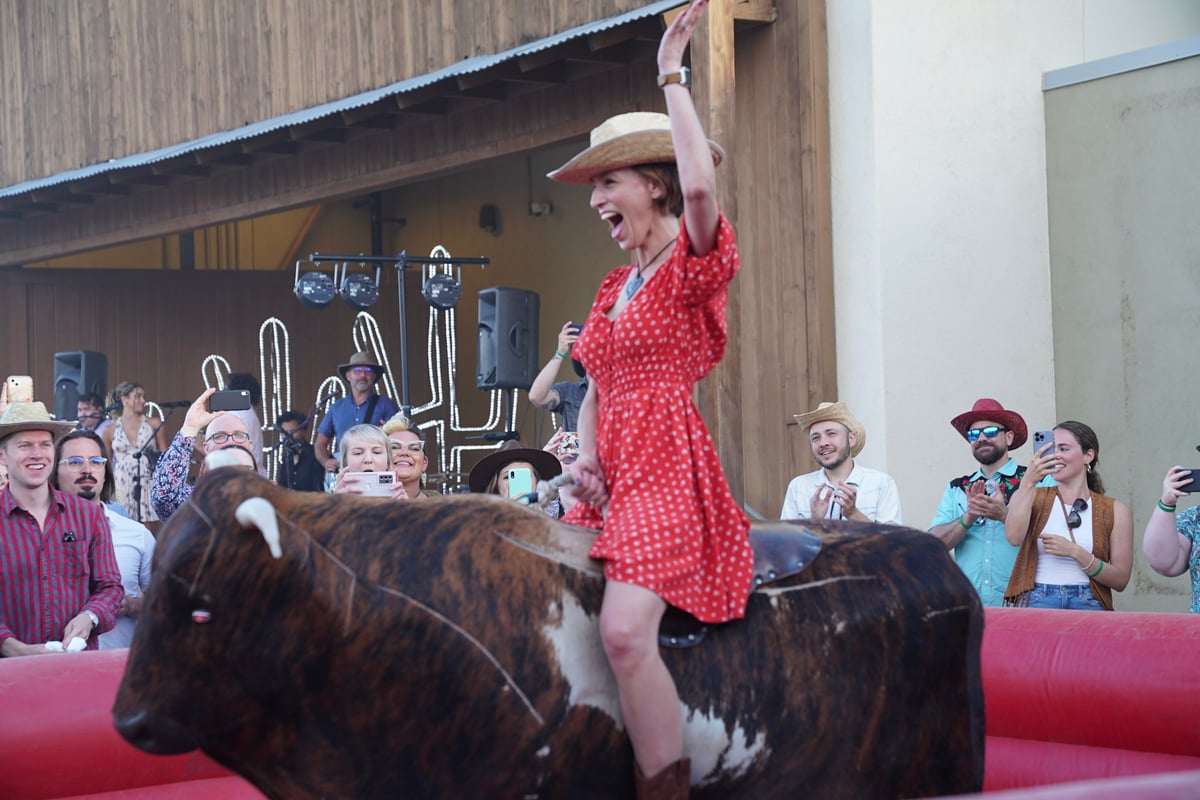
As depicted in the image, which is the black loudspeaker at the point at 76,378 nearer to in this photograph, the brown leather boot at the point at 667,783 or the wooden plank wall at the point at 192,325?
the wooden plank wall at the point at 192,325

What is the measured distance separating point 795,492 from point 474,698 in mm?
4438

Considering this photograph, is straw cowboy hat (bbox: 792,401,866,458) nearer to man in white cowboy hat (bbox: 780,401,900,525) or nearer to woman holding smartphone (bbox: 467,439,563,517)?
man in white cowboy hat (bbox: 780,401,900,525)

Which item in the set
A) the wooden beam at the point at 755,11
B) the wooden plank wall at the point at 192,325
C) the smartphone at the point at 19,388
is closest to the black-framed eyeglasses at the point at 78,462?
the smartphone at the point at 19,388

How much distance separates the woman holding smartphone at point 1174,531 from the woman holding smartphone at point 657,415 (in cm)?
310

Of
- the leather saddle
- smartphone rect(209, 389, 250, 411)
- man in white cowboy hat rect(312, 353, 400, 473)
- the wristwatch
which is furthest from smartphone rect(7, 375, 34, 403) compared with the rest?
the wristwatch

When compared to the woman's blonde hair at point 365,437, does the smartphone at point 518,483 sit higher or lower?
lower

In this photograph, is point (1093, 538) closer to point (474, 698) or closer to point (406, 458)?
point (406, 458)

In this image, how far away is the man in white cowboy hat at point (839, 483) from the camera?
20.8 feet

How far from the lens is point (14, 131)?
15.7m

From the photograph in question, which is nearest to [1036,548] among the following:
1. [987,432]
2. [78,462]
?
[987,432]

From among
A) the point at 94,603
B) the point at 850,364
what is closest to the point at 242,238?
the point at 850,364

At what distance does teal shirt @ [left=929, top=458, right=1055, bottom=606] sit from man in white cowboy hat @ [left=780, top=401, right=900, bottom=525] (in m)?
0.27

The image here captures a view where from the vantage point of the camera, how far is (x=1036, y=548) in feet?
19.1

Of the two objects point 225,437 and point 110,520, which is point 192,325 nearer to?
point 225,437
